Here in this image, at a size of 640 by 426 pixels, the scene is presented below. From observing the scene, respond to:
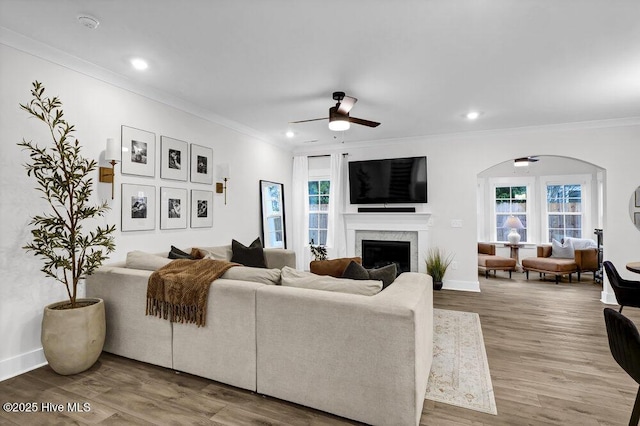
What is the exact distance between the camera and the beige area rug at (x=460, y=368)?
7.35 ft

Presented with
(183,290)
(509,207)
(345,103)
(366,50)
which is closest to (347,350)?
(183,290)

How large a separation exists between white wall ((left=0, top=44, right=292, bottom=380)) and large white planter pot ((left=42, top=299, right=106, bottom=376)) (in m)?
0.32

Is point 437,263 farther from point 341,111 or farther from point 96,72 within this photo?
point 96,72

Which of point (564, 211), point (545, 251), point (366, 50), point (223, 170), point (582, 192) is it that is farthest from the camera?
point (564, 211)

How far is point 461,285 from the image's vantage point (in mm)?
Result: 5555

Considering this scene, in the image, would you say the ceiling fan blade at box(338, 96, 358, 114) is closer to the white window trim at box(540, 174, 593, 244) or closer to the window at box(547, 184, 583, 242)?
the white window trim at box(540, 174, 593, 244)

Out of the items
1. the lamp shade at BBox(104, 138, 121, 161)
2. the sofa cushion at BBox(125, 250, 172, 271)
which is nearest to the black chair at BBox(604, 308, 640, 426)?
the sofa cushion at BBox(125, 250, 172, 271)

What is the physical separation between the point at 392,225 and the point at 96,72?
472 centimetres

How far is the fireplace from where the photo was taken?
233 inches

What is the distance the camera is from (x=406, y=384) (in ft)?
5.82

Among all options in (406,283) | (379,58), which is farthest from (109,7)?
(406,283)

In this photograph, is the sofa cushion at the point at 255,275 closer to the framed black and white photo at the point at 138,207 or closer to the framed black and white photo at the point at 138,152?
the framed black and white photo at the point at 138,207

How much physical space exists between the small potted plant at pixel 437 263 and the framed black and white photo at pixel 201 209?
362 cm

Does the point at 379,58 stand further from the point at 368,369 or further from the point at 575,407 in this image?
the point at 575,407
